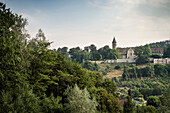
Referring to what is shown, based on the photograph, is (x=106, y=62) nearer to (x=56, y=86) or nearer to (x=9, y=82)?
(x=56, y=86)

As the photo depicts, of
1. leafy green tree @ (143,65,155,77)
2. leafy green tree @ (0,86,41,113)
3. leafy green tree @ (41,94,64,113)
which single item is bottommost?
leafy green tree @ (143,65,155,77)

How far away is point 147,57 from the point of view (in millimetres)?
74875

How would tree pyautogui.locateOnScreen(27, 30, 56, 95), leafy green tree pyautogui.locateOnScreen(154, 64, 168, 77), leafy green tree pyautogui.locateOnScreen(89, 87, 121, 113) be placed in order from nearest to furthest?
1. tree pyautogui.locateOnScreen(27, 30, 56, 95)
2. leafy green tree pyautogui.locateOnScreen(89, 87, 121, 113)
3. leafy green tree pyautogui.locateOnScreen(154, 64, 168, 77)

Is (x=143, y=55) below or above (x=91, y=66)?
above

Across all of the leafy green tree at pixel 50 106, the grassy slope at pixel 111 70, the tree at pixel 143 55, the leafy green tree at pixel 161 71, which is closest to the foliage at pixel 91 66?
the grassy slope at pixel 111 70

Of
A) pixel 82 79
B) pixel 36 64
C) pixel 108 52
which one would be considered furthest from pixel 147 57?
pixel 36 64

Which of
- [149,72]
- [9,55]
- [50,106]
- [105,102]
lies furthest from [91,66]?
[9,55]

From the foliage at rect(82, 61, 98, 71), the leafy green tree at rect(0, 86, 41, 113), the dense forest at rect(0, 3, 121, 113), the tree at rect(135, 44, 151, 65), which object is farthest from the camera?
the foliage at rect(82, 61, 98, 71)

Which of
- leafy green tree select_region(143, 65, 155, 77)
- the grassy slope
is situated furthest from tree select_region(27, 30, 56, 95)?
leafy green tree select_region(143, 65, 155, 77)

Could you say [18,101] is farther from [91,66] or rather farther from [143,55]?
[143,55]

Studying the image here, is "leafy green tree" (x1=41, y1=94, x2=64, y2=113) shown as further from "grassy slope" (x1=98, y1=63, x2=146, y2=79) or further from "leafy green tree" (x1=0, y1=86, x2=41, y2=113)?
"grassy slope" (x1=98, y1=63, x2=146, y2=79)

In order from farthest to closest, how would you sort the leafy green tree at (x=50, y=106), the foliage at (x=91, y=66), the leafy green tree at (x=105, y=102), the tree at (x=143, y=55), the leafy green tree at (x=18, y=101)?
the foliage at (x=91, y=66) < the tree at (x=143, y=55) < the leafy green tree at (x=105, y=102) < the leafy green tree at (x=50, y=106) < the leafy green tree at (x=18, y=101)

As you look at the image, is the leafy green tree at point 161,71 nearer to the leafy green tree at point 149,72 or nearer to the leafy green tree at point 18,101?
the leafy green tree at point 149,72

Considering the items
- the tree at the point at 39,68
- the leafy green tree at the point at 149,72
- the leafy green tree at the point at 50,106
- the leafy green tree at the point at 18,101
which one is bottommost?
the leafy green tree at the point at 149,72
